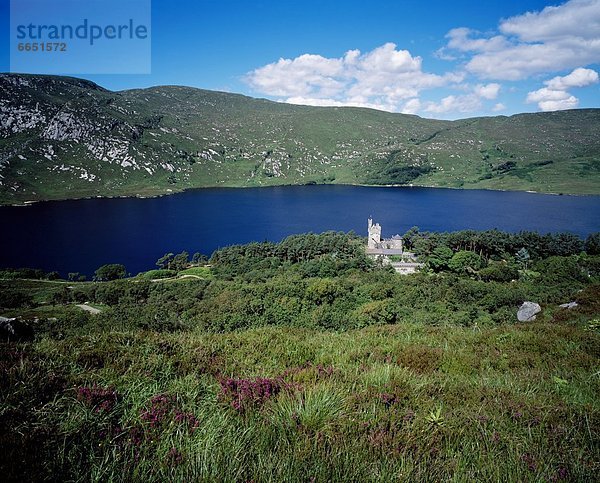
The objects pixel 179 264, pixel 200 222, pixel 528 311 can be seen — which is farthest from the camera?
pixel 200 222

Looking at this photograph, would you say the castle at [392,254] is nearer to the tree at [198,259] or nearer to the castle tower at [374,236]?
the castle tower at [374,236]

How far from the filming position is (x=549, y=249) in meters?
90.1

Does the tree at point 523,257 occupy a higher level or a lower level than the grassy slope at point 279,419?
lower

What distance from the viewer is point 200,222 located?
151 metres

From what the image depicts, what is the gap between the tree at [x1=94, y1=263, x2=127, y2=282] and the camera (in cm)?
8538

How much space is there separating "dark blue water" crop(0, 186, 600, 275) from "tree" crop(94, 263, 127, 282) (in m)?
8.30

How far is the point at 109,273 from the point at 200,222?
67.2 metres

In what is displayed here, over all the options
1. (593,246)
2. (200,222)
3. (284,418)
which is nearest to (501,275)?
(593,246)

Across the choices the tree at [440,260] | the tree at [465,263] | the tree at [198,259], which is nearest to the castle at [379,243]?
the tree at [440,260]

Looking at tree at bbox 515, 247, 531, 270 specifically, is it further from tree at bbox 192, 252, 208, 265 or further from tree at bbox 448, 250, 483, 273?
tree at bbox 192, 252, 208, 265

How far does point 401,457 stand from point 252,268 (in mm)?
82691

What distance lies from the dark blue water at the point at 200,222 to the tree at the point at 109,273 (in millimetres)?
8305

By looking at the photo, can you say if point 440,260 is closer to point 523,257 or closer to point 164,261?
point 523,257

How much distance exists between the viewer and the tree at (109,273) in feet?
280
